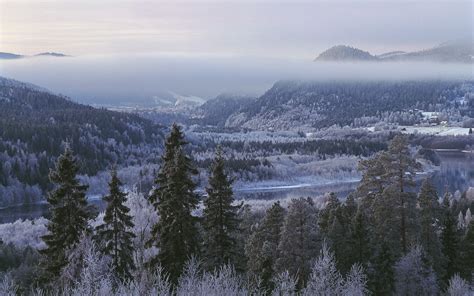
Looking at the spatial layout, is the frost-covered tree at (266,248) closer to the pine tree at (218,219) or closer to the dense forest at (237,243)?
the dense forest at (237,243)

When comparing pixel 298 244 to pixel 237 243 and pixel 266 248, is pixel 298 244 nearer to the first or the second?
pixel 266 248

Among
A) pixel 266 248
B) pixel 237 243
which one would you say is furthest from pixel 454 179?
pixel 237 243

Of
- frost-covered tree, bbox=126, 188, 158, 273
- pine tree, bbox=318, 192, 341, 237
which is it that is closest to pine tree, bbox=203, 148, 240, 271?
frost-covered tree, bbox=126, 188, 158, 273


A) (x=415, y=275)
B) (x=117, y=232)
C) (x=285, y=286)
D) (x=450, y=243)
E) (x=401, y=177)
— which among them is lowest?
(x=450, y=243)

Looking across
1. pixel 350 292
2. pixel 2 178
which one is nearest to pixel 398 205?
pixel 350 292

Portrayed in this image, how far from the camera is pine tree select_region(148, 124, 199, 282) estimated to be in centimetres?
3098

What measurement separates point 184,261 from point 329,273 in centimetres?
746

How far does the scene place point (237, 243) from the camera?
4069 cm

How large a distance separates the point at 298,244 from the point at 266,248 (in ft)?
10.6

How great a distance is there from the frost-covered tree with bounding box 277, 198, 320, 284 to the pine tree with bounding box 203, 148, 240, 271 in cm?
715

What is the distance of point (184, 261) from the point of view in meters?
30.9

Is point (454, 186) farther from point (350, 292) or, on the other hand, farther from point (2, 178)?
point (350, 292)

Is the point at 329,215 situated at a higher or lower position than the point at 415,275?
higher

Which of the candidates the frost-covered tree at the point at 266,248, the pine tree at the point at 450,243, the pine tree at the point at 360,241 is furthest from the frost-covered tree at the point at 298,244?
the pine tree at the point at 450,243
